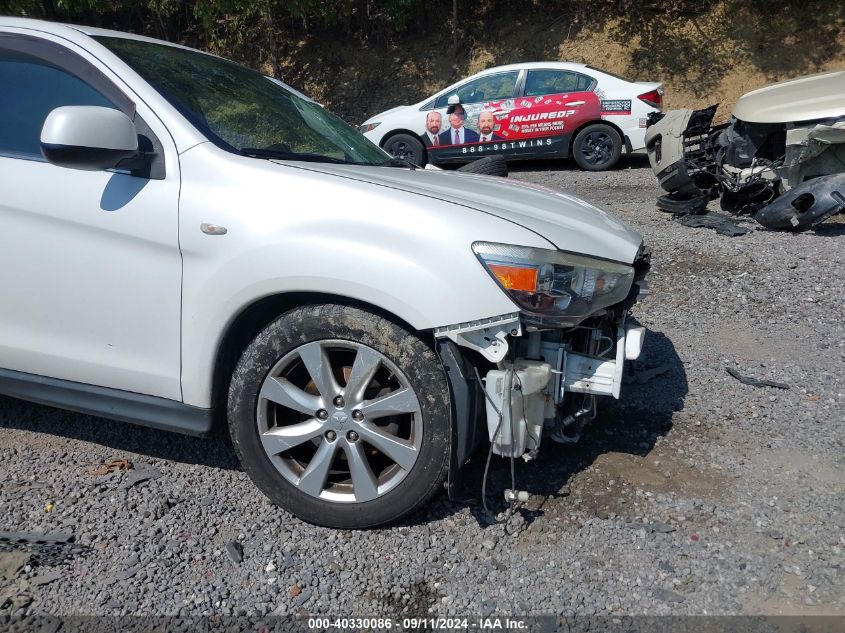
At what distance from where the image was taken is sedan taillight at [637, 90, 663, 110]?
10852mm

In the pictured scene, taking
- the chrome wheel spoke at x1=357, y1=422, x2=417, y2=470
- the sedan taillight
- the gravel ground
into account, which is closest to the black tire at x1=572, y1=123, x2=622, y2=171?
the sedan taillight

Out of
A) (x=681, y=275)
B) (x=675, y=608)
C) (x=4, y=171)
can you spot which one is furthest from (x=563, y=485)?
(x=681, y=275)

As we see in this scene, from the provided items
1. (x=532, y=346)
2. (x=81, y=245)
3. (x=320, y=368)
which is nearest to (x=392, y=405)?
(x=320, y=368)

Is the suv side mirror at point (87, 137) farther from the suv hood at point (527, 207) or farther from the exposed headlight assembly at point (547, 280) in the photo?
the exposed headlight assembly at point (547, 280)

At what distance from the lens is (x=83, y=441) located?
350cm

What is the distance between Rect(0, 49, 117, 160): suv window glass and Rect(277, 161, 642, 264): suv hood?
110 cm

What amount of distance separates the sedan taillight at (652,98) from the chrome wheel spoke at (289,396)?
388 inches

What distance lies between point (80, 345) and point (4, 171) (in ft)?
2.61

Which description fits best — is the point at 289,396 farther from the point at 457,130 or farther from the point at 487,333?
the point at 457,130

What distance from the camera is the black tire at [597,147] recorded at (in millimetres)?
11055

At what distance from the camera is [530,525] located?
2781 millimetres

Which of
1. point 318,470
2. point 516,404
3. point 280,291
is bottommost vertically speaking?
point 318,470

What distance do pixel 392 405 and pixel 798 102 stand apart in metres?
6.52

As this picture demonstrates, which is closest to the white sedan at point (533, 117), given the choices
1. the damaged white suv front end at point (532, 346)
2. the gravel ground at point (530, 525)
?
the gravel ground at point (530, 525)
